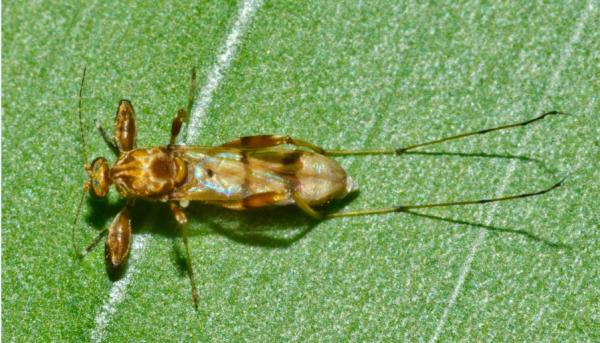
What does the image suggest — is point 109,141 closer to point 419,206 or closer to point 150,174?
point 150,174

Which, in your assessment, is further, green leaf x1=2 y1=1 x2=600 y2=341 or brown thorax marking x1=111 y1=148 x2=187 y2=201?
green leaf x1=2 y1=1 x2=600 y2=341

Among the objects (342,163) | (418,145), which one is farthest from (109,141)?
→ (418,145)

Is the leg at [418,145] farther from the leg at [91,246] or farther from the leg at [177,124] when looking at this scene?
the leg at [91,246]

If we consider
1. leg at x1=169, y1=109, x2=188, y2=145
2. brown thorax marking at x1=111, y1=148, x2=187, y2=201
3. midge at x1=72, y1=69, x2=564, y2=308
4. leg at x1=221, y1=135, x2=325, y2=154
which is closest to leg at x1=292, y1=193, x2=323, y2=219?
midge at x1=72, y1=69, x2=564, y2=308

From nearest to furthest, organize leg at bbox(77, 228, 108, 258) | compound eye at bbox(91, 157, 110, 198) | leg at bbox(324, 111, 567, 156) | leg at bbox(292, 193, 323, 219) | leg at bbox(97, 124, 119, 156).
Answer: leg at bbox(292, 193, 323, 219) < compound eye at bbox(91, 157, 110, 198) < leg at bbox(324, 111, 567, 156) < leg at bbox(77, 228, 108, 258) < leg at bbox(97, 124, 119, 156)

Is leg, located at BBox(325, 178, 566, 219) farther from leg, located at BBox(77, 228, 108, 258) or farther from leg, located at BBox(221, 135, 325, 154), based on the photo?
leg, located at BBox(77, 228, 108, 258)

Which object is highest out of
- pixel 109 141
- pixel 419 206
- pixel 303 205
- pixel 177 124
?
pixel 177 124

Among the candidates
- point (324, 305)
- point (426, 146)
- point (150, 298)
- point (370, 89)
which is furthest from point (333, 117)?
point (150, 298)

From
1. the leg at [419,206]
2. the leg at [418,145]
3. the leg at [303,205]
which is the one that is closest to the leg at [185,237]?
the leg at [303,205]

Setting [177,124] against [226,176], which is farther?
[177,124]
